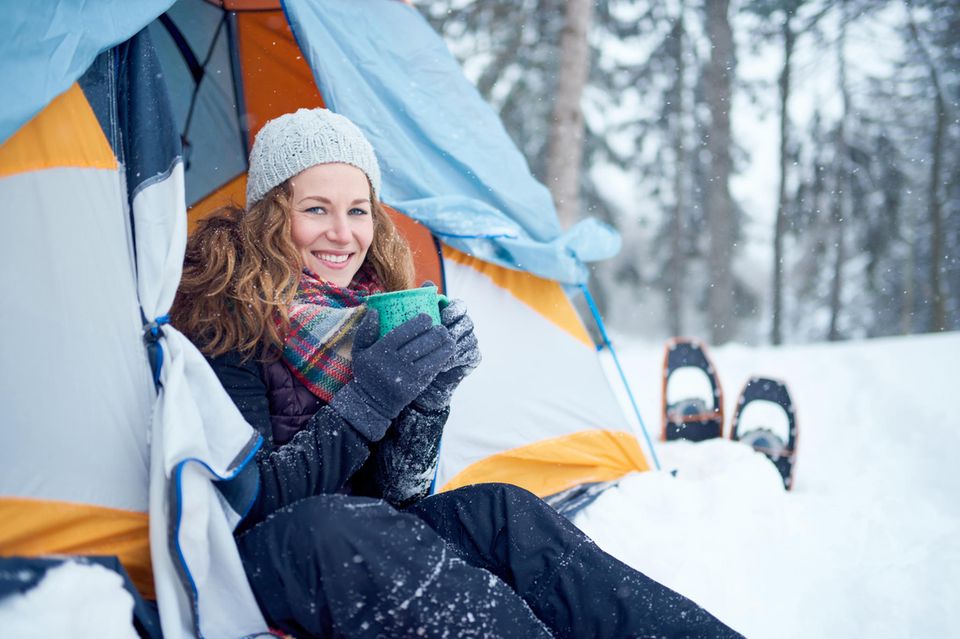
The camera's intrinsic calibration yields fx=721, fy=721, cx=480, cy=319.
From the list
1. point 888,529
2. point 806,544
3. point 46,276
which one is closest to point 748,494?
point 806,544

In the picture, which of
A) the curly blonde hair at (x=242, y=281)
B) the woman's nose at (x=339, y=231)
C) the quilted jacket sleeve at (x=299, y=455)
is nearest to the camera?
the quilted jacket sleeve at (x=299, y=455)

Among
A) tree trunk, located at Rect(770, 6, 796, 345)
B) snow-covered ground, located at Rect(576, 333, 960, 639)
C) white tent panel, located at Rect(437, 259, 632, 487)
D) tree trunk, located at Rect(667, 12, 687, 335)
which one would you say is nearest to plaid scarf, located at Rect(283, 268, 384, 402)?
white tent panel, located at Rect(437, 259, 632, 487)

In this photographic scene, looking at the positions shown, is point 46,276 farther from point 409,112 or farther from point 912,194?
point 912,194

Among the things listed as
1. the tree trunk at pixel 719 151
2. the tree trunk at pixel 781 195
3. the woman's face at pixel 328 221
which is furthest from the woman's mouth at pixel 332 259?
the tree trunk at pixel 781 195

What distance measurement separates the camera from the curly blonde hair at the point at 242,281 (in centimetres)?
158

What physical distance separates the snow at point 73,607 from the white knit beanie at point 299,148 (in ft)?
3.36

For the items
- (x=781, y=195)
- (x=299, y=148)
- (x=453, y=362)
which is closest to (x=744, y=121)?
(x=781, y=195)

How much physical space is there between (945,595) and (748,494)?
0.61 m

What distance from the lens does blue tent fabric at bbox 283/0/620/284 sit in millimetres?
2385

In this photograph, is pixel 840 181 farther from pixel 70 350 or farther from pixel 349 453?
pixel 70 350

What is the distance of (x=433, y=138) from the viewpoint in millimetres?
2623

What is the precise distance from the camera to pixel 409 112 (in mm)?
2561

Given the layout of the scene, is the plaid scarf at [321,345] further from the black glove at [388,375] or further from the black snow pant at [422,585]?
the black snow pant at [422,585]

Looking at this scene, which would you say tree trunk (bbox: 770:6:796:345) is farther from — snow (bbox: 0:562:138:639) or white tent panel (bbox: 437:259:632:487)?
snow (bbox: 0:562:138:639)
